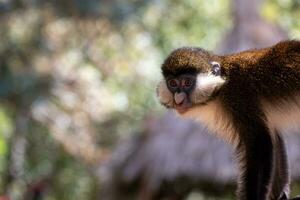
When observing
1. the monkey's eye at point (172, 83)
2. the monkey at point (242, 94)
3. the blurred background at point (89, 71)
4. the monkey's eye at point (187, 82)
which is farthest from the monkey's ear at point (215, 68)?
the blurred background at point (89, 71)

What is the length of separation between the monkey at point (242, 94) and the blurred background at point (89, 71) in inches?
262

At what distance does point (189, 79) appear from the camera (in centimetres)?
509

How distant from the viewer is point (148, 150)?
38.4ft

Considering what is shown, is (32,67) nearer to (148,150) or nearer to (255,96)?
(148,150)

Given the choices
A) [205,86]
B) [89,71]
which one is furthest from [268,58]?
[89,71]

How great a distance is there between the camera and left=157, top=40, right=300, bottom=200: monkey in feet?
16.4

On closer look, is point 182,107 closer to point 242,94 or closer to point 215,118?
point 215,118

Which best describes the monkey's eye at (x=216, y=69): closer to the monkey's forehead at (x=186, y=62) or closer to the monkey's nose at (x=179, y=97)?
the monkey's forehead at (x=186, y=62)

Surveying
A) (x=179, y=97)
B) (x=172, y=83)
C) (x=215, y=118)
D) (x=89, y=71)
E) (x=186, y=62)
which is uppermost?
(x=89, y=71)

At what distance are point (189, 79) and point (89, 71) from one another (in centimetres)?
1125

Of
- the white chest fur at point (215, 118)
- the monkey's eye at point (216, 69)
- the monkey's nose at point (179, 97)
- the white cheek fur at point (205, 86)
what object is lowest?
the white chest fur at point (215, 118)

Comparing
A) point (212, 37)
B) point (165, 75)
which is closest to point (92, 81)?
point (212, 37)

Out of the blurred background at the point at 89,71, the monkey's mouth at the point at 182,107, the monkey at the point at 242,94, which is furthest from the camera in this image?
the blurred background at the point at 89,71

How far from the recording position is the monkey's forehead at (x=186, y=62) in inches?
199
